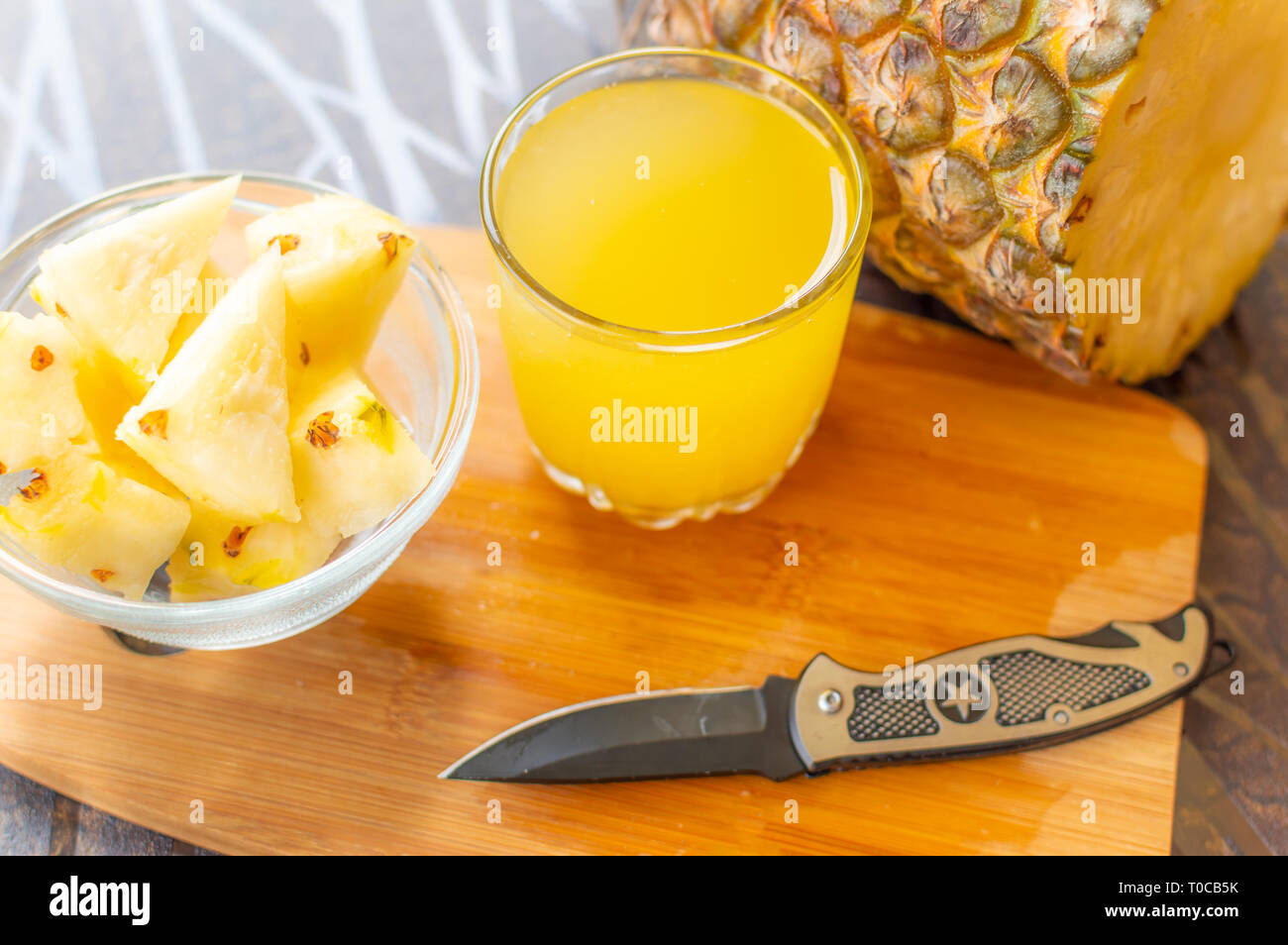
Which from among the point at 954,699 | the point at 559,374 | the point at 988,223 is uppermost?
the point at 988,223

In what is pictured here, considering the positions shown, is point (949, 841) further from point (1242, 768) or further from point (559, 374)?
point (559, 374)

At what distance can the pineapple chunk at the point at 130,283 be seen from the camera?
92cm

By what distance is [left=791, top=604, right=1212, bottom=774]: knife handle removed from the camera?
3.46 ft

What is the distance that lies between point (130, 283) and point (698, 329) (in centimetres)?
48

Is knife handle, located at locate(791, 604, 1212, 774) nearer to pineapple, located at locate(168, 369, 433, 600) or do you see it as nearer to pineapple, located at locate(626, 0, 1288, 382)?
pineapple, located at locate(626, 0, 1288, 382)

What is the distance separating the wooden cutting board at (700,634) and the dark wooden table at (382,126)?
11 cm

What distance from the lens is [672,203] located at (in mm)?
1067

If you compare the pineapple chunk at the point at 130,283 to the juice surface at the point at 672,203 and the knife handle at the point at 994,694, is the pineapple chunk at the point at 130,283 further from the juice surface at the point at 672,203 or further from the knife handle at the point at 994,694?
the knife handle at the point at 994,694

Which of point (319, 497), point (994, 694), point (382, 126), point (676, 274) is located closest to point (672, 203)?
point (676, 274)

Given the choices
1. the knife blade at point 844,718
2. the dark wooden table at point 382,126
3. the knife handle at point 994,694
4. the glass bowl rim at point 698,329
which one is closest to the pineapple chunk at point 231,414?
the glass bowl rim at point 698,329

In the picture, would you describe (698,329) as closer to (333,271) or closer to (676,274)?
(676,274)

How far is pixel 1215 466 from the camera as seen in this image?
135cm

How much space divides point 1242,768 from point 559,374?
0.81m

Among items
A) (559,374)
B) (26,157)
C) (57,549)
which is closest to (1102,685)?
(559,374)
